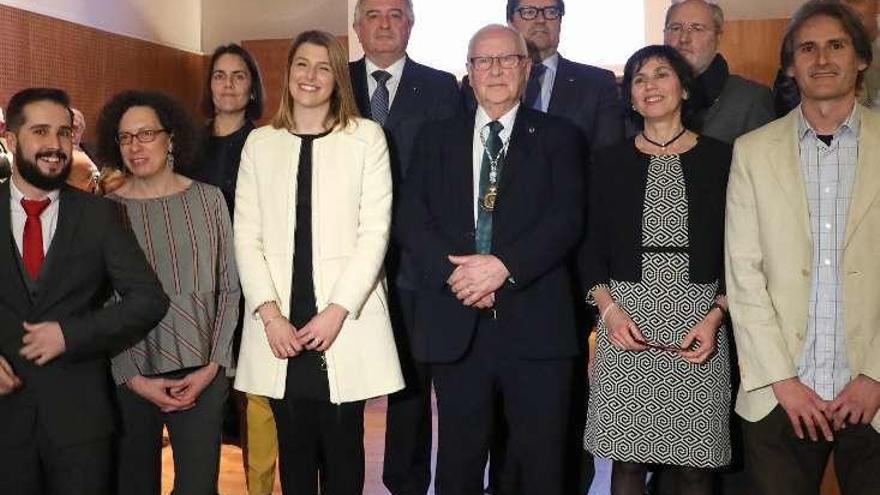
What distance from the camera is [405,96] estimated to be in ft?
11.1

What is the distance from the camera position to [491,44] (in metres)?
2.84

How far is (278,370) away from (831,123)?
168 cm

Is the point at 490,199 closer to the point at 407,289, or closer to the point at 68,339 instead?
the point at 407,289

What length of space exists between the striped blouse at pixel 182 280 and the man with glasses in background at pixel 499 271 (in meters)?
0.60

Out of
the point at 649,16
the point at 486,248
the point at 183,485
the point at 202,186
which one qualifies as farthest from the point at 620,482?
the point at 649,16

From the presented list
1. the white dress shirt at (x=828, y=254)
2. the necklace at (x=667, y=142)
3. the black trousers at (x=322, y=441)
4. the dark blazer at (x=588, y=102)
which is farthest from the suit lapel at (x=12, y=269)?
the white dress shirt at (x=828, y=254)

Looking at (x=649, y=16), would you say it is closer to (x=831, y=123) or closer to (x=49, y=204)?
(x=831, y=123)

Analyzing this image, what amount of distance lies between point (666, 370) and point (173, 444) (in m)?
1.48

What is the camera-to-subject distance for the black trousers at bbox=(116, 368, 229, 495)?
9.19 feet

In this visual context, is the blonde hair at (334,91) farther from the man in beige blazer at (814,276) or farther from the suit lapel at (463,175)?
the man in beige blazer at (814,276)

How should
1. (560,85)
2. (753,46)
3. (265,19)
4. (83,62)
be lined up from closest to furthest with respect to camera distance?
(560,85) → (83,62) → (753,46) → (265,19)

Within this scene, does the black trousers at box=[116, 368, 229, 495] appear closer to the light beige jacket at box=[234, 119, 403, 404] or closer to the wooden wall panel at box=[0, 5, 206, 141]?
the light beige jacket at box=[234, 119, 403, 404]

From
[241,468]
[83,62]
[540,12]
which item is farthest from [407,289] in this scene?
[83,62]

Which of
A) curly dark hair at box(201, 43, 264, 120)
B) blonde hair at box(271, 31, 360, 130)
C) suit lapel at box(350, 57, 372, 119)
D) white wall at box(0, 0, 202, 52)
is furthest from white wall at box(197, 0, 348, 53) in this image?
blonde hair at box(271, 31, 360, 130)
